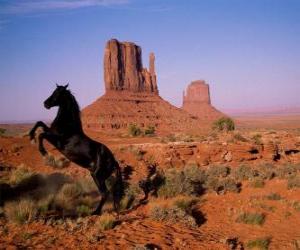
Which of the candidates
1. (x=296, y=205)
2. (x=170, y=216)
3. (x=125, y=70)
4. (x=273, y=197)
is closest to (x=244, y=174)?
(x=273, y=197)

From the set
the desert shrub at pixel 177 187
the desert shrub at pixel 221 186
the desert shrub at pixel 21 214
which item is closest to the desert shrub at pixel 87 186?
the desert shrub at pixel 177 187

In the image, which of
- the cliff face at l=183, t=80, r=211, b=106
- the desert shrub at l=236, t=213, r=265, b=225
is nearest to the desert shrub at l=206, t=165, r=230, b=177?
the desert shrub at l=236, t=213, r=265, b=225

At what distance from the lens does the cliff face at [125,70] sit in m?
97.1

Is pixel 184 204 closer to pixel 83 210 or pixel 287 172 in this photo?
pixel 83 210

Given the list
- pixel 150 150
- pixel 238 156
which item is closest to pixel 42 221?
pixel 150 150

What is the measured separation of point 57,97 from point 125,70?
310 feet

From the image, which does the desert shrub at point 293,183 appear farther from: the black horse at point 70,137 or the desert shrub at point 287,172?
the black horse at point 70,137

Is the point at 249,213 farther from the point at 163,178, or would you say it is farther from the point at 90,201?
the point at 90,201

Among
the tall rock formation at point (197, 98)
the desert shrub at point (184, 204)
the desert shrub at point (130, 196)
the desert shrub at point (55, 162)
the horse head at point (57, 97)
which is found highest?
the tall rock formation at point (197, 98)

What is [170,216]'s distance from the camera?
9.48 m

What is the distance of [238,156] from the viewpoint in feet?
76.9

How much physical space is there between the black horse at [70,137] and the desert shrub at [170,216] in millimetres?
1438

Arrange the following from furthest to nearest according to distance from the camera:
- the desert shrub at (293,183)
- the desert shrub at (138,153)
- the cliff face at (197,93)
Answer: the cliff face at (197,93) < the desert shrub at (138,153) < the desert shrub at (293,183)

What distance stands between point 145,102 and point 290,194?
255 ft
